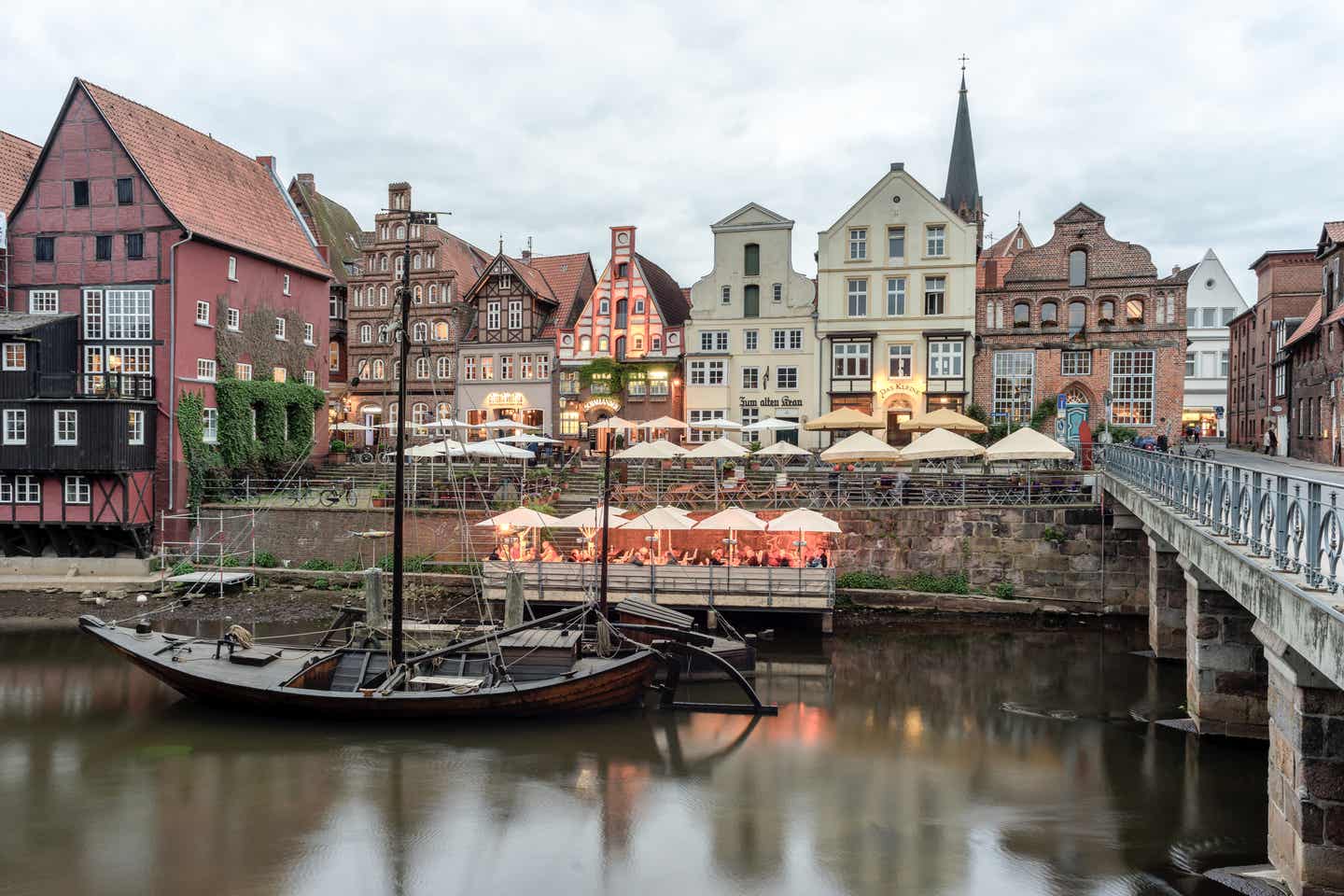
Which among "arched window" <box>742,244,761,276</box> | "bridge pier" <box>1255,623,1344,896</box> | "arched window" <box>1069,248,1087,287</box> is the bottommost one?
"bridge pier" <box>1255,623,1344,896</box>

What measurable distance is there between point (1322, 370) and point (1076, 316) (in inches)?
383

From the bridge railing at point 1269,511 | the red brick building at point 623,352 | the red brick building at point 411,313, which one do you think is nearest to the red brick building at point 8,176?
the red brick building at point 411,313

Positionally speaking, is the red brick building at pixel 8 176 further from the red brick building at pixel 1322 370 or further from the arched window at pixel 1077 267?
the red brick building at pixel 1322 370

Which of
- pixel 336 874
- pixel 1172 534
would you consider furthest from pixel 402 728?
pixel 1172 534

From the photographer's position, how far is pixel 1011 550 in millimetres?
28406

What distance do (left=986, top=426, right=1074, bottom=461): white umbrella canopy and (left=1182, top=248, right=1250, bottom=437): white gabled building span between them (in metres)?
42.1

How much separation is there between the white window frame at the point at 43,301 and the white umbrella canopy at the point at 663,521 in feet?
80.6

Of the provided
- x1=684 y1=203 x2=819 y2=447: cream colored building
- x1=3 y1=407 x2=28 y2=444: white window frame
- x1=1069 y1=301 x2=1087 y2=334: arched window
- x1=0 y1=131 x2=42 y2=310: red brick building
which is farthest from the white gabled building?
x1=0 y1=131 x2=42 y2=310: red brick building

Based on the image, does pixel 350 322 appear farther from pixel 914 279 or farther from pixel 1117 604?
pixel 1117 604

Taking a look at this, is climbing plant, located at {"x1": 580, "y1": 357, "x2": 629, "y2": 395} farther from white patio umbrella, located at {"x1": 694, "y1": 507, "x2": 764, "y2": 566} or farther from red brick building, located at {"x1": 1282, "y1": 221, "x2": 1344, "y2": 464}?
red brick building, located at {"x1": 1282, "y1": 221, "x2": 1344, "y2": 464}

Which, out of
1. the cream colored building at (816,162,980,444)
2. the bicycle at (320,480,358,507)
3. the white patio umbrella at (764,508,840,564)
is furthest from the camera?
the cream colored building at (816,162,980,444)

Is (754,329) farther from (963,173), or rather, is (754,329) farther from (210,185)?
(210,185)

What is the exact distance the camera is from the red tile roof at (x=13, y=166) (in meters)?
35.2

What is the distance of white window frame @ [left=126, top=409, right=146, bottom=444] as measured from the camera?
104ft
